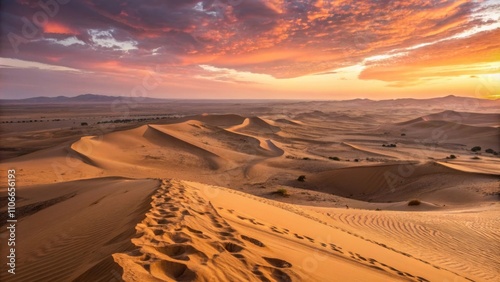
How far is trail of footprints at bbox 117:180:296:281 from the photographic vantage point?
13.0 feet

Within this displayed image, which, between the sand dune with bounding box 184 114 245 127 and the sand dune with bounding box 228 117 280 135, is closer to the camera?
the sand dune with bounding box 228 117 280 135

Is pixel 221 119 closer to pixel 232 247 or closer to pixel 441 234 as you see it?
pixel 441 234

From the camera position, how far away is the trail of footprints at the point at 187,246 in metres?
3.96

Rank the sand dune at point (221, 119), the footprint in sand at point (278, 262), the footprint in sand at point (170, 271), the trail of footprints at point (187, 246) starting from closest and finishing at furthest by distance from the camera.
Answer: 1. the footprint in sand at point (170, 271)
2. the trail of footprints at point (187, 246)
3. the footprint in sand at point (278, 262)
4. the sand dune at point (221, 119)

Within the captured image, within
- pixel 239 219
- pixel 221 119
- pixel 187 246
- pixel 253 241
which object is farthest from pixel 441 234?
pixel 221 119

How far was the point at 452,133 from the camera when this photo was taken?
4638 centimetres

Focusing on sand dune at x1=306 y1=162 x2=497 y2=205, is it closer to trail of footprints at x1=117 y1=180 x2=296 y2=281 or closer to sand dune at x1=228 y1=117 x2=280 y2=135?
trail of footprints at x1=117 y1=180 x2=296 y2=281

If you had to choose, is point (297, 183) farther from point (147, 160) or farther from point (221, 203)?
point (221, 203)

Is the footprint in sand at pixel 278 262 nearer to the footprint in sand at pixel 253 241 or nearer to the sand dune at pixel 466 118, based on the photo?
the footprint in sand at pixel 253 241

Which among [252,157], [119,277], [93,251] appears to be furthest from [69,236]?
[252,157]

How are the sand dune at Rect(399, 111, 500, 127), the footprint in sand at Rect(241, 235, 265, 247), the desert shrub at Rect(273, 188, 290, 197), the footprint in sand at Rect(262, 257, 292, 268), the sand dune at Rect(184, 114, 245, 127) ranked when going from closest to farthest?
the footprint in sand at Rect(262, 257, 292, 268) < the footprint in sand at Rect(241, 235, 265, 247) < the desert shrub at Rect(273, 188, 290, 197) < the sand dune at Rect(184, 114, 245, 127) < the sand dune at Rect(399, 111, 500, 127)

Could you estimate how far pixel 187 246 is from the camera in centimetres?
452

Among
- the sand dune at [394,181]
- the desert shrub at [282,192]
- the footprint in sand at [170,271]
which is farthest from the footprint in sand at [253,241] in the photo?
the sand dune at [394,181]

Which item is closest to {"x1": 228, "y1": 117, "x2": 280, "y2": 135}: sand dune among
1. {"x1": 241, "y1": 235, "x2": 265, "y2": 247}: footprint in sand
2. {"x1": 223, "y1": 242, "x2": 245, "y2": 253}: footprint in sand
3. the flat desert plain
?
the flat desert plain
